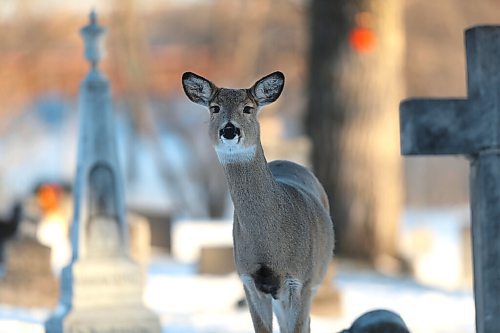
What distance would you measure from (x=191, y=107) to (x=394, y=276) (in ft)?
47.4

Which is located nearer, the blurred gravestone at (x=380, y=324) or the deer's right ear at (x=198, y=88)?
the blurred gravestone at (x=380, y=324)

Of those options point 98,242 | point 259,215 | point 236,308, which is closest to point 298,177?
point 259,215

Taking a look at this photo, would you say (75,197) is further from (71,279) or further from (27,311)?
(27,311)

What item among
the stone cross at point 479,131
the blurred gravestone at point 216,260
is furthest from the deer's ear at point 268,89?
the blurred gravestone at point 216,260

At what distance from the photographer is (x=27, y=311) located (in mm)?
9391

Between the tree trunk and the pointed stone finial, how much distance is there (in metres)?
5.66

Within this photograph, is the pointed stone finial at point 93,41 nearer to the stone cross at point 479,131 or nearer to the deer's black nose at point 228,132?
the deer's black nose at point 228,132

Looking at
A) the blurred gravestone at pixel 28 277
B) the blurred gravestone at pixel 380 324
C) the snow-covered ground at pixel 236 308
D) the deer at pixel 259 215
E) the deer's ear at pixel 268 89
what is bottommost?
the snow-covered ground at pixel 236 308

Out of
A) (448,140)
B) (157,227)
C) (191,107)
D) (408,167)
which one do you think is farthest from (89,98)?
(408,167)

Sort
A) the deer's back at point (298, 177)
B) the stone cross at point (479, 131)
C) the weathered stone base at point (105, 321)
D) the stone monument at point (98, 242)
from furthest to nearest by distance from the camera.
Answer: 1. the stone monument at point (98, 242)
2. the weathered stone base at point (105, 321)
3. the deer's back at point (298, 177)
4. the stone cross at point (479, 131)

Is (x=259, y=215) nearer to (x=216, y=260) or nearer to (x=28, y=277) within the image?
(x=28, y=277)

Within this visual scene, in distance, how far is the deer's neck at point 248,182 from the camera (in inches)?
169

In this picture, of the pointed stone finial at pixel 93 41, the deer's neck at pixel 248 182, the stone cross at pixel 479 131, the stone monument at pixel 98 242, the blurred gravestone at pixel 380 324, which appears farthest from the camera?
the pointed stone finial at pixel 93 41

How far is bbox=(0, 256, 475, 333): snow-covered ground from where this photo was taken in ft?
26.6
